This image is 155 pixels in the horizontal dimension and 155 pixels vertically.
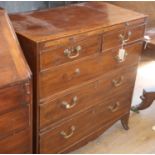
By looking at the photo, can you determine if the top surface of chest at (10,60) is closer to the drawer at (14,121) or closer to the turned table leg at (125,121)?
the drawer at (14,121)

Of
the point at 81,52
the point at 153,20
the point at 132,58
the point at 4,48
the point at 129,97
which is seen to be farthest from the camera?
the point at 153,20

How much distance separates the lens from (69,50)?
1396 millimetres

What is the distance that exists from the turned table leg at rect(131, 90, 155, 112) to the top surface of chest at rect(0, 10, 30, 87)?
1433 millimetres

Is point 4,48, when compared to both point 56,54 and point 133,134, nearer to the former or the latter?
point 56,54

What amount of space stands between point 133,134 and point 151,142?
0.47 ft

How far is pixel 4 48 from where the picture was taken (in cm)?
115

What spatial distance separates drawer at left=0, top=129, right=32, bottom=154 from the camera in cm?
121

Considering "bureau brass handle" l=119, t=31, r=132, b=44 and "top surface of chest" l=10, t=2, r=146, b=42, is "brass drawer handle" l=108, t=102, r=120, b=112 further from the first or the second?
"top surface of chest" l=10, t=2, r=146, b=42

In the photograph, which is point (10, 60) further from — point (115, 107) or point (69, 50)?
point (115, 107)

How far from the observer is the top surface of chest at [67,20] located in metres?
1.35

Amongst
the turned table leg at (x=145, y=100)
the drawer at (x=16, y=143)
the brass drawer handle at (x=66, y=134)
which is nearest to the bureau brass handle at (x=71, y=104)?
the brass drawer handle at (x=66, y=134)

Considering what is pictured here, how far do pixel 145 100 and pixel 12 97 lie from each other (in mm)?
1486

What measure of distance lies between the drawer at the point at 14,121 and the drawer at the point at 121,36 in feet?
2.03

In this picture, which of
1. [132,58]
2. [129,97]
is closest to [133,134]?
[129,97]
